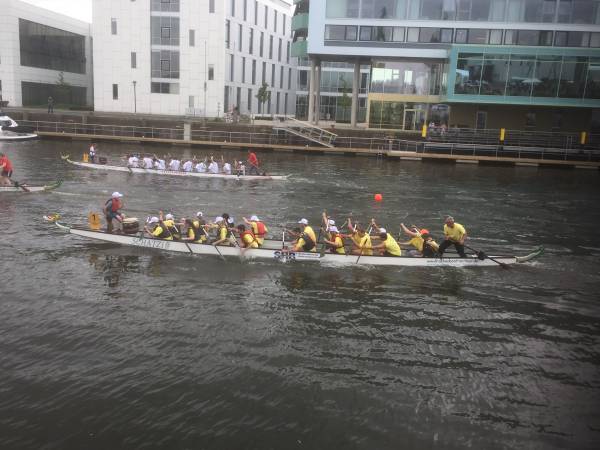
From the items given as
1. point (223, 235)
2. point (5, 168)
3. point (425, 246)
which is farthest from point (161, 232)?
point (5, 168)

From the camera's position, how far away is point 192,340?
13.7m

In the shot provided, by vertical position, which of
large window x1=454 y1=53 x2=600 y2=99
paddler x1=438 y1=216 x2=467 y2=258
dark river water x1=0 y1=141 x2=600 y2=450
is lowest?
dark river water x1=0 y1=141 x2=600 y2=450

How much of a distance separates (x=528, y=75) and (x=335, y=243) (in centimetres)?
4341

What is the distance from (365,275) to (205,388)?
878cm

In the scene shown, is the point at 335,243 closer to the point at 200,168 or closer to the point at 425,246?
the point at 425,246

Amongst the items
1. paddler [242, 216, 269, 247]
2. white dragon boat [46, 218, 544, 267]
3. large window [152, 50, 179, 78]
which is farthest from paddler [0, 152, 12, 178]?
large window [152, 50, 179, 78]

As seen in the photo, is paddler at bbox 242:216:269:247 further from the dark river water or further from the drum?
the drum

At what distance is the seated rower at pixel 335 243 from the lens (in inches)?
781

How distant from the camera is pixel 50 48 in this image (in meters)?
83.1

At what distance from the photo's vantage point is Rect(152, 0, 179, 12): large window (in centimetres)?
7025

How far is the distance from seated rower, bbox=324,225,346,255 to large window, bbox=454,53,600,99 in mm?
41331

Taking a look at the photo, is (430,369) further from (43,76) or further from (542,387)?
(43,76)

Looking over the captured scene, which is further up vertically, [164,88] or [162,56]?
[162,56]

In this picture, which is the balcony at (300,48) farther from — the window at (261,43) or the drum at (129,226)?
the drum at (129,226)
